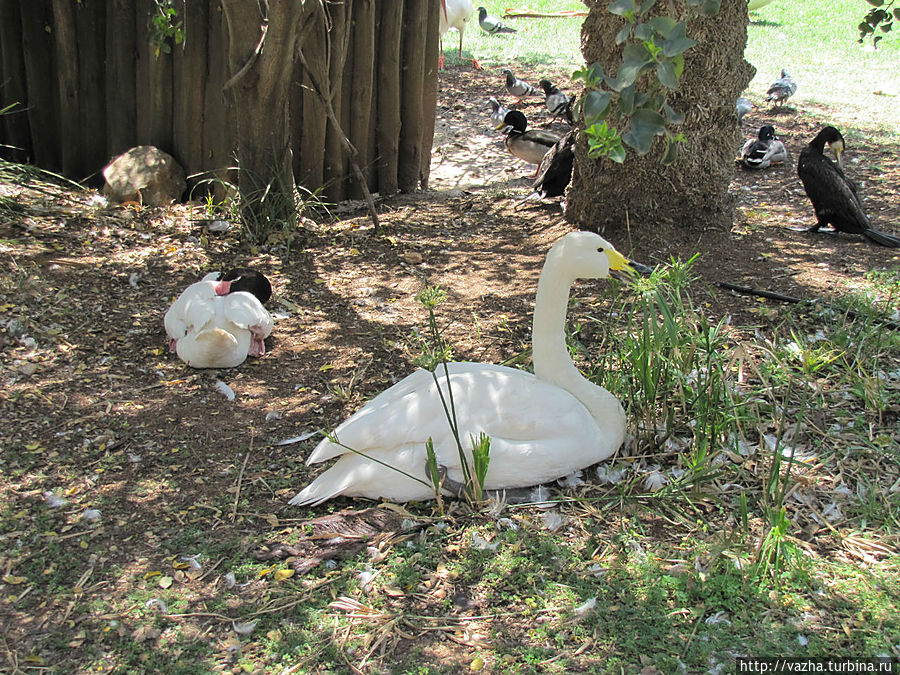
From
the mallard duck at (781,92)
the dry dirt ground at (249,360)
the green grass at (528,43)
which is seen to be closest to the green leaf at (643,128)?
the dry dirt ground at (249,360)

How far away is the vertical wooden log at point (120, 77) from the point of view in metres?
6.29

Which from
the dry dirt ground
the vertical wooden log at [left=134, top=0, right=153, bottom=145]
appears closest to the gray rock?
the dry dirt ground

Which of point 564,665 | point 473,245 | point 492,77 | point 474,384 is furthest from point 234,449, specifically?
point 492,77

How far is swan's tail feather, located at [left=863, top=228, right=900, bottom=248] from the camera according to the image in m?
Answer: 5.89

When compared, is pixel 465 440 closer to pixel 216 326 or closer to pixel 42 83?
pixel 216 326

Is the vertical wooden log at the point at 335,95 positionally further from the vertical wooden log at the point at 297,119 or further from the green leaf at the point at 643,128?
the green leaf at the point at 643,128

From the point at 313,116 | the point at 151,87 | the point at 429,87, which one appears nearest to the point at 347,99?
the point at 313,116

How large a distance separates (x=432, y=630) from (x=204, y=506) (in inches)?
45.9

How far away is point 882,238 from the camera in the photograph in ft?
19.4

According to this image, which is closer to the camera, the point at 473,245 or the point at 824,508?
the point at 824,508

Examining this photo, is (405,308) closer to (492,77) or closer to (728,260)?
(728,260)

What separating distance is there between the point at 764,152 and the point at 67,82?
20.5 feet

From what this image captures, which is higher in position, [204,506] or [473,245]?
[473,245]

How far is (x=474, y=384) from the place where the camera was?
3461 millimetres
